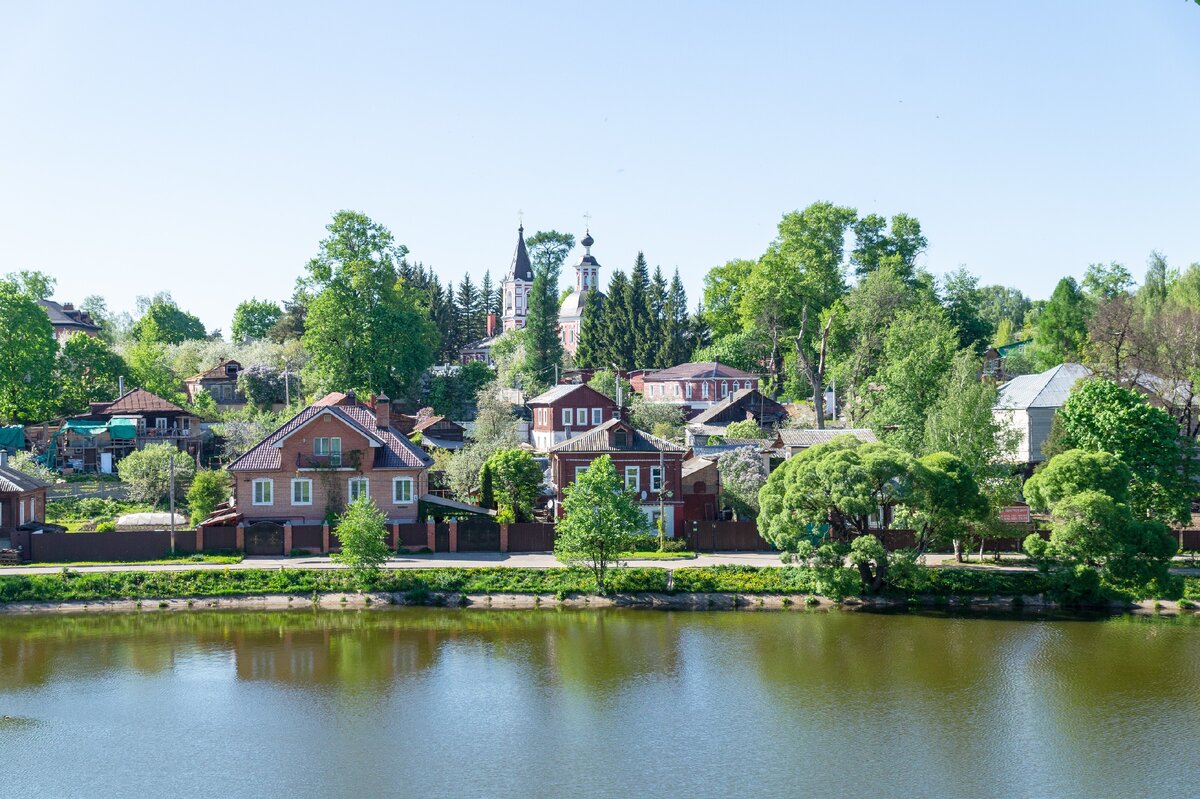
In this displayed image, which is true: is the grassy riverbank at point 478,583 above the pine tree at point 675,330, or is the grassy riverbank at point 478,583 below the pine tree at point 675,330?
below

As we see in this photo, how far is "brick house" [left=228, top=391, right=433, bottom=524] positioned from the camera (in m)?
50.9

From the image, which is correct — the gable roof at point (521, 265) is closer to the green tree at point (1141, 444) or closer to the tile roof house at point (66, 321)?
the tile roof house at point (66, 321)

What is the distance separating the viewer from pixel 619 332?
111062mm

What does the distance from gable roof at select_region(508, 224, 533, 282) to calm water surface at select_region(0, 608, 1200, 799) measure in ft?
339

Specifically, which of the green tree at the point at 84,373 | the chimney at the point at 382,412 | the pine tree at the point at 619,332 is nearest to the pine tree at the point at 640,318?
the pine tree at the point at 619,332

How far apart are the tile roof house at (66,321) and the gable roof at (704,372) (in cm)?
6058

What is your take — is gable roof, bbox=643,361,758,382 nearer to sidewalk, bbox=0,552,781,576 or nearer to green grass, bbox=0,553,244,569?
sidewalk, bbox=0,552,781,576

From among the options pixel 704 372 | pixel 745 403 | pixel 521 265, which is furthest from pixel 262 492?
pixel 521 265

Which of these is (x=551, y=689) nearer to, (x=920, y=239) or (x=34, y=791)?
(x=34, y=791)

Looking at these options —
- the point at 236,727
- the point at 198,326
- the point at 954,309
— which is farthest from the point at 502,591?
the point at 198,326

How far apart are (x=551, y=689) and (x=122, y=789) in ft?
37.3

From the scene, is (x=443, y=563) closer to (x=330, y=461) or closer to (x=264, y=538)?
(x=330, y=461)

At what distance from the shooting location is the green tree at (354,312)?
77.8 m

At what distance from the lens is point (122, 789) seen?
25.0 m
